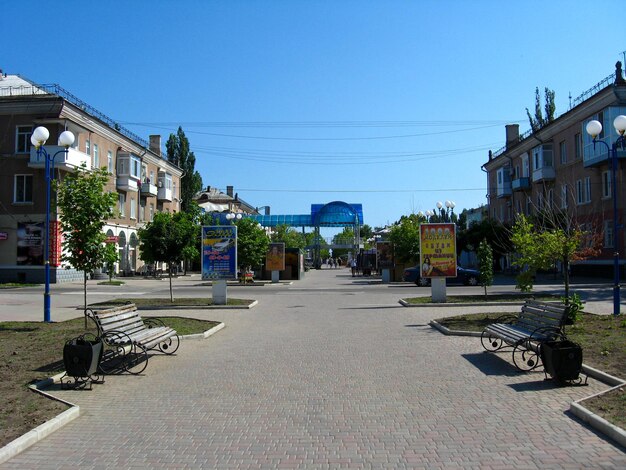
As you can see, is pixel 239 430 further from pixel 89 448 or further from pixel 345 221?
pixel 345 221

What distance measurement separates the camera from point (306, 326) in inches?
587

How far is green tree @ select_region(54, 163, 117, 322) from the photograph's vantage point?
1375 cm

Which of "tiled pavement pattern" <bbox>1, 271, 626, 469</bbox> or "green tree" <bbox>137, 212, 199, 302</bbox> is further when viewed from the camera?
"green tree" <bbox>137, 212, 199, 302</bbox>

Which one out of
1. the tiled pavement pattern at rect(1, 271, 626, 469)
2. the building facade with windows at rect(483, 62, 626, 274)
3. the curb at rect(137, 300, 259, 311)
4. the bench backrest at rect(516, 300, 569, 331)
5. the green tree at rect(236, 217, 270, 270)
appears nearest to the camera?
the tiled pavement pattern at rect(1, 271, 626, 469)

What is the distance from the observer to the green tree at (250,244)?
127ft

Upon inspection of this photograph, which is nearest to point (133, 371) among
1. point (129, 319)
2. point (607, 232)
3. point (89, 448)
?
point (129, 319)

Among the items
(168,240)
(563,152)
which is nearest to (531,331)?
(168,240)

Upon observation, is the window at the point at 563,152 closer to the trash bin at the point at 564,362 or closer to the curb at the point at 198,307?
the curb at the point at 198,307

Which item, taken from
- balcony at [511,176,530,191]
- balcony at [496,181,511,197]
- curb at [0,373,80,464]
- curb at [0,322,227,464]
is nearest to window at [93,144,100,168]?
balcony at [511,176,530,191]

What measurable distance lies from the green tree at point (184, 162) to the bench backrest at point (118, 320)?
201ft

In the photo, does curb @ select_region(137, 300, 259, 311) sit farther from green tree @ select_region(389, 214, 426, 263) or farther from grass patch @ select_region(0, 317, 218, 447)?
green tree @ select_region(389, 214, 426, 263)

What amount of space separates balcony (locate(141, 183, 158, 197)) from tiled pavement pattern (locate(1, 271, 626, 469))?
44727 mm

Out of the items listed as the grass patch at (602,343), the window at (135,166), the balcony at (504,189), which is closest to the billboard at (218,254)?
the grass patch at (602,343)

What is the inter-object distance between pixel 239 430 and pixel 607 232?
124 feet
